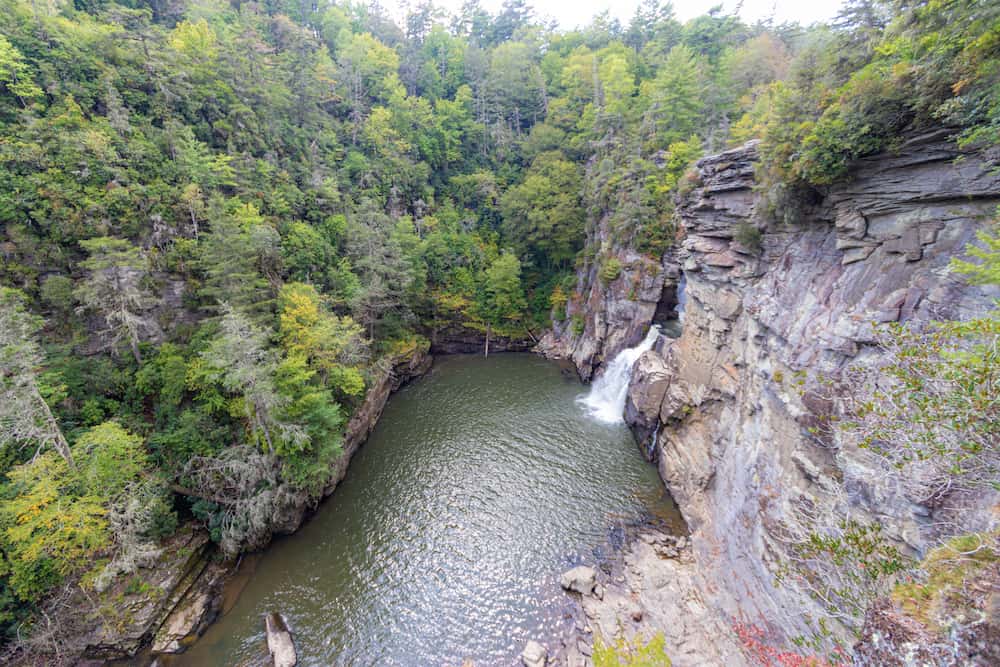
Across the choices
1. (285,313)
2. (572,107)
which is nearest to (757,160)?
(285,313)

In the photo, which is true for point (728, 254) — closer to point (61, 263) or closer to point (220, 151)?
point (61, 263)

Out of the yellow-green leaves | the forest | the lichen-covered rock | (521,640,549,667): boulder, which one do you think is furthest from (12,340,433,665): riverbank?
the yellow-green leaves

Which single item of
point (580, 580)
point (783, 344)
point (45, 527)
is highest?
point (783, 344)

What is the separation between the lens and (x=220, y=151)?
25484 millimetres

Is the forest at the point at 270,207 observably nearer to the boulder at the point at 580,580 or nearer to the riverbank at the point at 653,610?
the boulder at the point at 580,580

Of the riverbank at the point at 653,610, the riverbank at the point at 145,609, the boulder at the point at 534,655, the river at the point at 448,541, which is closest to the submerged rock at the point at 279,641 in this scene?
A: the river at the point at 448,541

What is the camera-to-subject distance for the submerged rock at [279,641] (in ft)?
39.7

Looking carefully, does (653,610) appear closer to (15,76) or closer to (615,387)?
(615,387)

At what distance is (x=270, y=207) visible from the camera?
25.8 meters

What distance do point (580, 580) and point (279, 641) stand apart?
1030cm

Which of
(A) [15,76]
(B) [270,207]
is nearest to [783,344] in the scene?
(B) [270,207]

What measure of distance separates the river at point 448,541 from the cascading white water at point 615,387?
A: 3.93ft

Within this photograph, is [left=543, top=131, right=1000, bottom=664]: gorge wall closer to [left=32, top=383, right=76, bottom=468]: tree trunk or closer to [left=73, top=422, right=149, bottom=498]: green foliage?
[left=73, top=422, right=149, bottom=498]: green foliage

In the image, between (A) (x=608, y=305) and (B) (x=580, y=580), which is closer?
(B) (x=580, y=580)
